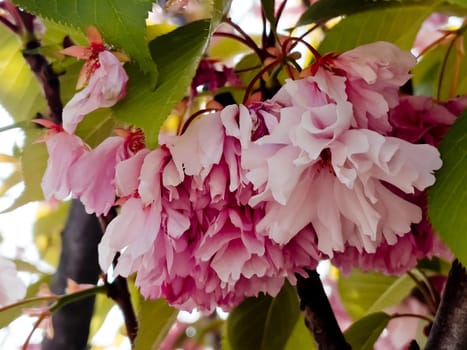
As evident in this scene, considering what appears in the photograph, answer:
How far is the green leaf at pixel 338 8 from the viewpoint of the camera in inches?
21.9

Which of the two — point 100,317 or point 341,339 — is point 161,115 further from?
point 100,317

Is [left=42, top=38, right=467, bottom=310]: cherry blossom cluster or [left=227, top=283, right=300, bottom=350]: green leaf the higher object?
[left=42, top=38, right=467, bottom=310]: cherry blossom cluster

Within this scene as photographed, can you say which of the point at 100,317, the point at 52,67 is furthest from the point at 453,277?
the point at 100,317

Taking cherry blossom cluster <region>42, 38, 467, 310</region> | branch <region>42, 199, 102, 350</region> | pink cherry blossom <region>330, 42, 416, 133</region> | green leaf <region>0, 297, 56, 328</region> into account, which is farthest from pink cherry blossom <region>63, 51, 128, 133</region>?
branch <region>42, 199, 102, 350</region>

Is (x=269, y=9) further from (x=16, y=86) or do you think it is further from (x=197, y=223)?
(x=16, y=86)

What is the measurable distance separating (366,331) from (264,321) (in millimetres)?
97

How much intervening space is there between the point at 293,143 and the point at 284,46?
14 centimetres

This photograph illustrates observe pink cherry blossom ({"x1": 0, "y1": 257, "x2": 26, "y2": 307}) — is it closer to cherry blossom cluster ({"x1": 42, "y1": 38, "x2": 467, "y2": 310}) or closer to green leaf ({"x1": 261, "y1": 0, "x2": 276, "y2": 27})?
cherry blossom cluster ({"x1": 42, "y1": 38, "x2": 467, "y2": 310})

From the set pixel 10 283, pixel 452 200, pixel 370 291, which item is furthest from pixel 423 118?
pixel 370 291

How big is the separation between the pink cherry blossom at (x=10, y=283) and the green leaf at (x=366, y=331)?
11.0 inches

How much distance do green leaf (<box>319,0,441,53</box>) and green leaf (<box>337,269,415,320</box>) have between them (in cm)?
35

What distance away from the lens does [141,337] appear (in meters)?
0.61

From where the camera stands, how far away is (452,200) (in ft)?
1.41

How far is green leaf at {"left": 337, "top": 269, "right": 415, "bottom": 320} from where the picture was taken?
2.92 ft
